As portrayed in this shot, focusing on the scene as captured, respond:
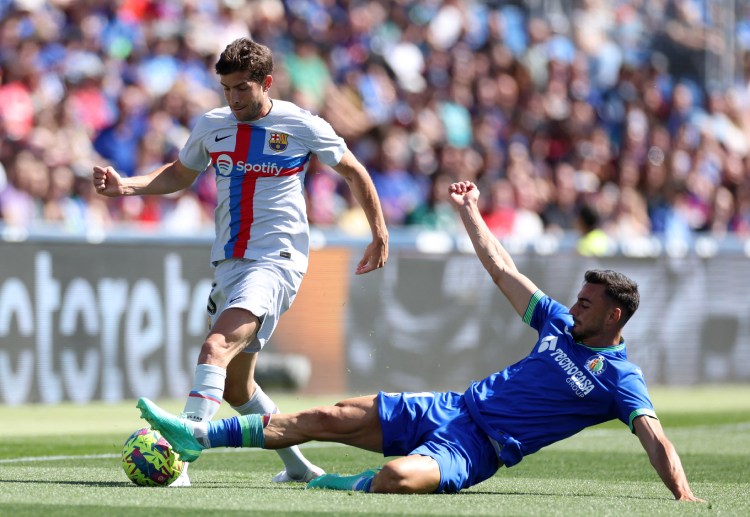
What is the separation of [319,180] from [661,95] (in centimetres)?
834

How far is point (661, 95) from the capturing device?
22.2 m

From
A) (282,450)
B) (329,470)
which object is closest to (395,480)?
(282,450)

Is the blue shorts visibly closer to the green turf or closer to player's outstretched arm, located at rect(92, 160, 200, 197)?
the green turf

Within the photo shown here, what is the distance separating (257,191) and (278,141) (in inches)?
11.5

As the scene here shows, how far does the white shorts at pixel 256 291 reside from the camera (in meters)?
7.28

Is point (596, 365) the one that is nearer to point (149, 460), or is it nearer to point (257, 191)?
point (257, 191)

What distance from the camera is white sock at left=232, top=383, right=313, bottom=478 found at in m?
7.70

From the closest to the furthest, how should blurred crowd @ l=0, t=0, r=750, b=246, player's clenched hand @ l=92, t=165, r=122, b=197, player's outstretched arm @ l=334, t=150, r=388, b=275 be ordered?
1. player's clenched hand @ l=92, t=165, r=122, b=197
2. player's outstretched arm @ l=334, t=150, r=388, b=275
3. blurred crowd @ l=0, t=0, r=750, b=246

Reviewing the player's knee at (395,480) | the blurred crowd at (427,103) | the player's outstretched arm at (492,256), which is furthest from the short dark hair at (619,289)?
the blurred crowd at (427,103)

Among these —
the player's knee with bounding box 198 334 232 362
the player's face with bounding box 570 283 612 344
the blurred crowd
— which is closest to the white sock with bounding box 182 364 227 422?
the player's knee with bounding box 198 334 232 362

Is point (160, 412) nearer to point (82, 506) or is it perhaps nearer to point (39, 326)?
point (82, 506)

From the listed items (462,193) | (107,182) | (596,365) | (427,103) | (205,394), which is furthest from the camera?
(427,103)

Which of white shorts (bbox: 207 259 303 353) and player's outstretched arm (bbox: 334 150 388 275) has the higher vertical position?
player's outstretched arm (bbox: 334 150 388 275)

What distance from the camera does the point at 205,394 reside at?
22.8ft
